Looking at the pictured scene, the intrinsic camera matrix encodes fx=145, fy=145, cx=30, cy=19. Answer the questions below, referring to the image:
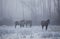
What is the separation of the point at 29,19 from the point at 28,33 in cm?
32

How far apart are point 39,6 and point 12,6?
619mm

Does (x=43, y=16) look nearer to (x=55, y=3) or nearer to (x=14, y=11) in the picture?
(x=55, y=3)

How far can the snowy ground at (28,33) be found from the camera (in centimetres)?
330

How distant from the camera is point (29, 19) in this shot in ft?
10.9

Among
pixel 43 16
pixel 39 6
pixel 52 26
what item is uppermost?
pixel 39 6

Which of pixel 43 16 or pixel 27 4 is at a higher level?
pixel 27 4

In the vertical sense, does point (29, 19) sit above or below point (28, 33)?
above

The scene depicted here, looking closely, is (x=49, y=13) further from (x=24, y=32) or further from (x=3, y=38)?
(x=3, y=38)

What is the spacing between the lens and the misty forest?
331 cm

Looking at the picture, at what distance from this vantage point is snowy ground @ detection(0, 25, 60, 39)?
3.30 meters

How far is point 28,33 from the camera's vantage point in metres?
3.31

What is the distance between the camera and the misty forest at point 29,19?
3.31m

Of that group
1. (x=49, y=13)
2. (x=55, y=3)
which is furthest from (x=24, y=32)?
(x=55, y=3)

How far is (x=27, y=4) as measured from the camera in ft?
10.9
